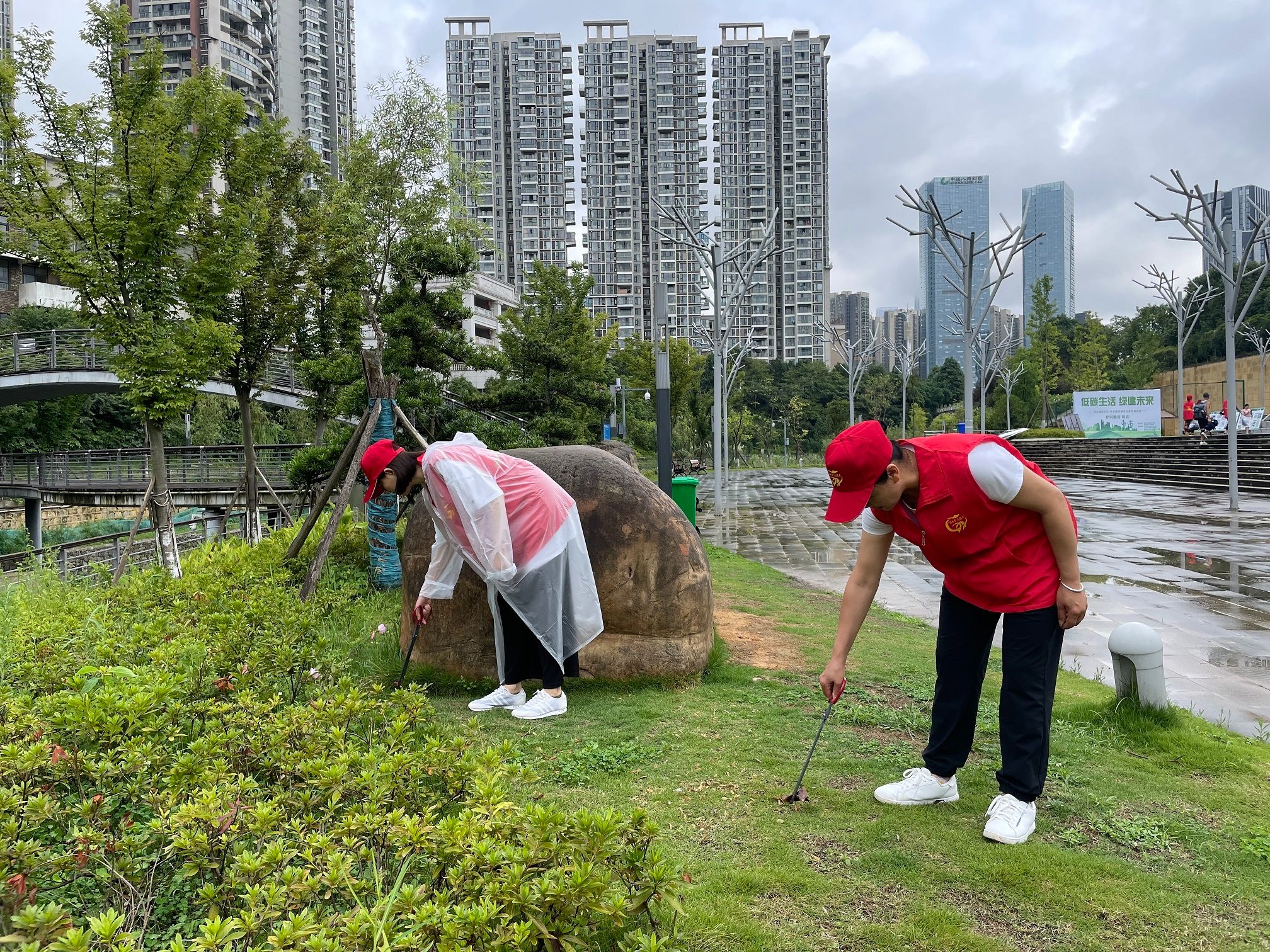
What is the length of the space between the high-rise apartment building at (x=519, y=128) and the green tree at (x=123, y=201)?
60876 millimetres

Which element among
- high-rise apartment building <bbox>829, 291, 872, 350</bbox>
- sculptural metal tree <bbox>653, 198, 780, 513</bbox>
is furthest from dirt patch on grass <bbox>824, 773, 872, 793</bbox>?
high-rise apartment building <bbox>829, 291, 872, 350</bbox>

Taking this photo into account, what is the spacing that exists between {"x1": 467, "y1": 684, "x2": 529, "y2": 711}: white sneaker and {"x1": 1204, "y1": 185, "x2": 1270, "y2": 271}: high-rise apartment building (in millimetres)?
18014

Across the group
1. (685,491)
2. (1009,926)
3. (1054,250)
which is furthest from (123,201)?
(1054,250)

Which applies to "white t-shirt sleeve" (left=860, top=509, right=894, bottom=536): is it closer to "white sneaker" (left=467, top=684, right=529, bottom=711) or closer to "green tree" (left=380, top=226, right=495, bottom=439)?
"white sneaker" (left=467, top=684, right=529, bottom=711)

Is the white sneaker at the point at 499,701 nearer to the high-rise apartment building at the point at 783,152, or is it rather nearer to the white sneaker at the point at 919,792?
the white sneaker at the point at 919,792

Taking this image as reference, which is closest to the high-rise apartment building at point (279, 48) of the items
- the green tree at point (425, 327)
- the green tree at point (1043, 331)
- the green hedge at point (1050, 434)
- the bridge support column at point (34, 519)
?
the bridge support column at point (34, 519)

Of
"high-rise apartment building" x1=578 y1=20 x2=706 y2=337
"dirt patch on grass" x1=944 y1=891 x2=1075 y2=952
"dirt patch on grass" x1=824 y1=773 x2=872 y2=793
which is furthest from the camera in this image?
"high-rise apartment building" x1=578 y1=20 x2=706 y2=337

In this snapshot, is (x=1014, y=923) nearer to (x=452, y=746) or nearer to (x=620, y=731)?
(x=452, y=746)

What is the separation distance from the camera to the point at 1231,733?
4.53m

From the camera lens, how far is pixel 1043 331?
45625 mm

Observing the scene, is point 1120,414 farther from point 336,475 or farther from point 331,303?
point 336,475

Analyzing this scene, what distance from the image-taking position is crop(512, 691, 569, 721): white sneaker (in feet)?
14.2

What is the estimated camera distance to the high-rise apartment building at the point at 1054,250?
46.9 m

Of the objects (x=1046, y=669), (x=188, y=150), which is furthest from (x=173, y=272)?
(x=1046, y=669)
